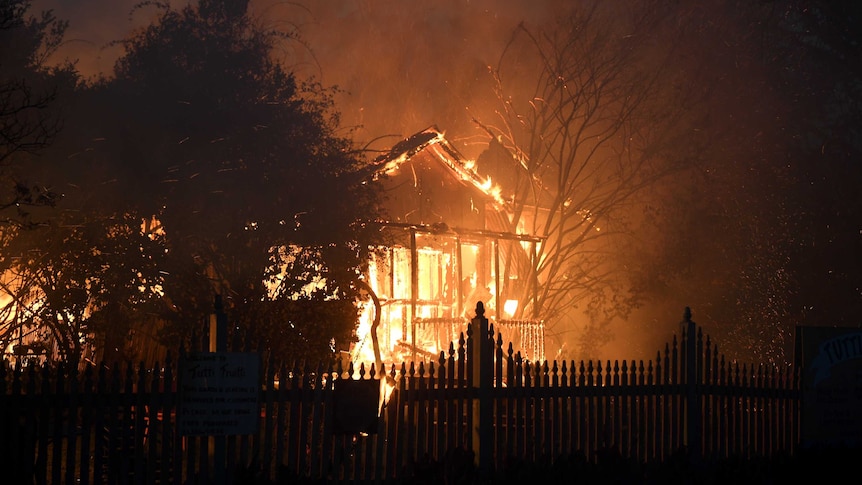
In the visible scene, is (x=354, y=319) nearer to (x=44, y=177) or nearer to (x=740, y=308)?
(x=44, y=177)

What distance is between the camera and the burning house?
21.0 m

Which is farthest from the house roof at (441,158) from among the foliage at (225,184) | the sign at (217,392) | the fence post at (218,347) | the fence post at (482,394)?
the sign at (217,392)

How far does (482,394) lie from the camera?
10984 mm

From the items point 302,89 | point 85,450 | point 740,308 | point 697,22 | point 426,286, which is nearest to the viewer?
point 85,450

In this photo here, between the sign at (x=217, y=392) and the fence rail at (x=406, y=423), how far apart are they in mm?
307

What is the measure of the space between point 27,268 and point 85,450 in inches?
305

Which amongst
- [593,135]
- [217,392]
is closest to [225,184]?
[217,392]

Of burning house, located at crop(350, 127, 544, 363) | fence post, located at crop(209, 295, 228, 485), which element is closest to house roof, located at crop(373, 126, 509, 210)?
burning house, located at crop(350, 127, 544, 363)

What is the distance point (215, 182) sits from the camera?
51.3ft

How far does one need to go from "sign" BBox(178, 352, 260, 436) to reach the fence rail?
0.31 m

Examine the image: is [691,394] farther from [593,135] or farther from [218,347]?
[593,135]

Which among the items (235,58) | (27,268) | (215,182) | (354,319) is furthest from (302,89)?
(27,268)

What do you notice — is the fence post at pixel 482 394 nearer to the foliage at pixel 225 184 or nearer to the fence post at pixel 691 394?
the fence post at pixel 691 394

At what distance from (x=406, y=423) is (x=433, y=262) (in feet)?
41.1
